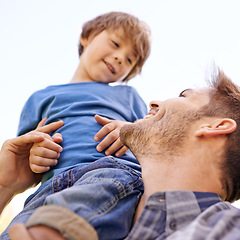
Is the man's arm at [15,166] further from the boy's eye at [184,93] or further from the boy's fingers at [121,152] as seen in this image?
the boy's eye at [184,93]

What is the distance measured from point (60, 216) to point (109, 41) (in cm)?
162

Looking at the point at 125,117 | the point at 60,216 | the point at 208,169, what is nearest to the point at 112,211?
the point at 60,216

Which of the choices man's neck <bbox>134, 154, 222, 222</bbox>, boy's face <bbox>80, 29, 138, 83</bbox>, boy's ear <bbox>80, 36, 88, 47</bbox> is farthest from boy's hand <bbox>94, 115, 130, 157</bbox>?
boy's ear <bbox>80, 36, 88, 47</bbox>

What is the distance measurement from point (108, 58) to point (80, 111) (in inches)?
23.8

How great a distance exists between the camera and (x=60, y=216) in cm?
82

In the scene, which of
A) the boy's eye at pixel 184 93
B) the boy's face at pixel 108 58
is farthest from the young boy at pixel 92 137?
the boy's eye at pixel 184 93

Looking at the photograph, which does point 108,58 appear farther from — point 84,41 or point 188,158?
point 188,158

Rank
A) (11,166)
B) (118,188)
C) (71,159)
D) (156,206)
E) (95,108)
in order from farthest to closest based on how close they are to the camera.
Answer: (95,108) → (11,166) → (71,159) → (118,188) → (156,206)

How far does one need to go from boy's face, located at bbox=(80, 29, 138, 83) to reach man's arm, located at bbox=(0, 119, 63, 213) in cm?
67

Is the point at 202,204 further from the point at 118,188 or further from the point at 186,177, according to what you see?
the point at 118,188

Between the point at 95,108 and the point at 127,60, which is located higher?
the point at 127,60

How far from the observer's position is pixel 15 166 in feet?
5.31

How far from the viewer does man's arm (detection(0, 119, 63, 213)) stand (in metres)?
1.57

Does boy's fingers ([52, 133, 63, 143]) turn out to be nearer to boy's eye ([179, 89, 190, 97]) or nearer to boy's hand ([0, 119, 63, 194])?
boy's hand ([0, 119, 63, 194])
